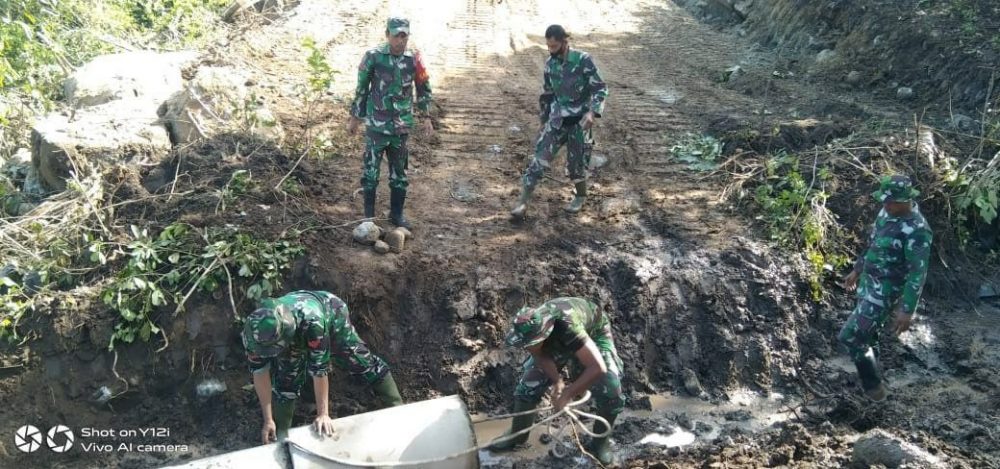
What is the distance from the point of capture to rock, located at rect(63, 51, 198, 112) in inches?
304

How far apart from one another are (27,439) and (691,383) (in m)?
4.82

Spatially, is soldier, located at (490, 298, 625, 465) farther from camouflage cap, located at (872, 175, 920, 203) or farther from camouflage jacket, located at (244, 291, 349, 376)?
camouflage cap, located at (872, 175, 920, 203)

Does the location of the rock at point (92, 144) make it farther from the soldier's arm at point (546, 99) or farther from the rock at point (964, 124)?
the rock at point (964, 124)

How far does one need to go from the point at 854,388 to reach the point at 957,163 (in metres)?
2.86

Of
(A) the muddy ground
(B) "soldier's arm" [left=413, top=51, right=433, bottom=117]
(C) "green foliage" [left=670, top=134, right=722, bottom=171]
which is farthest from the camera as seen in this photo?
(C) "green foliage" [left=670, top=134, right=722, bottom=171]

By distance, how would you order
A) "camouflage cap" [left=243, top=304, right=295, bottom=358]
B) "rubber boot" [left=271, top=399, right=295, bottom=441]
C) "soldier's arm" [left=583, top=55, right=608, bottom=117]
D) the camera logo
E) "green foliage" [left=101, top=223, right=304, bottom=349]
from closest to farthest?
"camouflage cap" [left=243, top=304, right=295, bottom=358]
"rubber boot" [left=271, top=399, right=295, bottom=441]
the camera logo
"green foliage" [left=101, top=223, right=304, bottom=349]
"soldier's arm" [left=583, top=55, right=608, bottom=117]

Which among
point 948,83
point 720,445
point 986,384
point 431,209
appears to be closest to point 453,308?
point 431,209

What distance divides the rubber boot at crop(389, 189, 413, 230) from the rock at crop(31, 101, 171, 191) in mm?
2222

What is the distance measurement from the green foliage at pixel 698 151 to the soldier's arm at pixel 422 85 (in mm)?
3023

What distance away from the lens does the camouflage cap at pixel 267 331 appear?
13.2ft

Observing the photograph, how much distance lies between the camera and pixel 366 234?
235 inches

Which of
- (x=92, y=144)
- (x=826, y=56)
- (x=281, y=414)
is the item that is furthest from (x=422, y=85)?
(x=826, y=56)

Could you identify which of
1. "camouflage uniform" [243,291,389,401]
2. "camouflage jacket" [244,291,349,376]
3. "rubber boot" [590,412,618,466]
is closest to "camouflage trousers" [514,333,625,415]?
"rubber boot" [590,412,618,466]

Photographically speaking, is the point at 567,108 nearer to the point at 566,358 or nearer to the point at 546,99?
the point at 546,99
